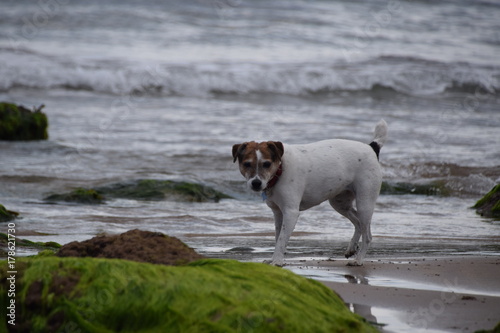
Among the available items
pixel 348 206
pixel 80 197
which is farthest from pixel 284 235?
pixel 80 197

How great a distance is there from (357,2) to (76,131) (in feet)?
87.0

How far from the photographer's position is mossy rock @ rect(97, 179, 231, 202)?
35.6ft

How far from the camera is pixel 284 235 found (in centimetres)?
651

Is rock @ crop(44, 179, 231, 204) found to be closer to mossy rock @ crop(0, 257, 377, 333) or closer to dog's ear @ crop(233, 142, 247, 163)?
dog's ear @ crop(233, 142, 247, 163)

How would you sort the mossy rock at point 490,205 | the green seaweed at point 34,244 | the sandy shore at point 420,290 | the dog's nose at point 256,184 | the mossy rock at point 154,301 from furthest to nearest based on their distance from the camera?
the mossy rock at point 490,205 < the green seaweed at point 34,244 < the dog's nose at point 256,184 < the sandy shore at point 420,290 < the mossy rock at point 154,301

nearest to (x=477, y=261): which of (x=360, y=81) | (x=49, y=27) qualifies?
(x=360, y=81)

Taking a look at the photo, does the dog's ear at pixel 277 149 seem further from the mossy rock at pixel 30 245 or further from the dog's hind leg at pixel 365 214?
the mossy rock at pixel 30 245

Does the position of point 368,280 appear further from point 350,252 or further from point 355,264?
point 350,252

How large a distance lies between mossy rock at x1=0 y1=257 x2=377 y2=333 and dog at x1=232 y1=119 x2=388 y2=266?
87.3 inches

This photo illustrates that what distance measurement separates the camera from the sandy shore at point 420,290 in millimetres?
4582

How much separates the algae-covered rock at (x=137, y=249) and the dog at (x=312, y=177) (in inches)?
62.8

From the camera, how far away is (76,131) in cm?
1742

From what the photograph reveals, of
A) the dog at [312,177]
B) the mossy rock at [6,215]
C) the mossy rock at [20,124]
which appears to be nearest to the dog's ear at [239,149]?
the dog at [312,177]

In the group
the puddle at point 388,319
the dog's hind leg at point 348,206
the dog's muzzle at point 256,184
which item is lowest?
the puddle at point 388,319
